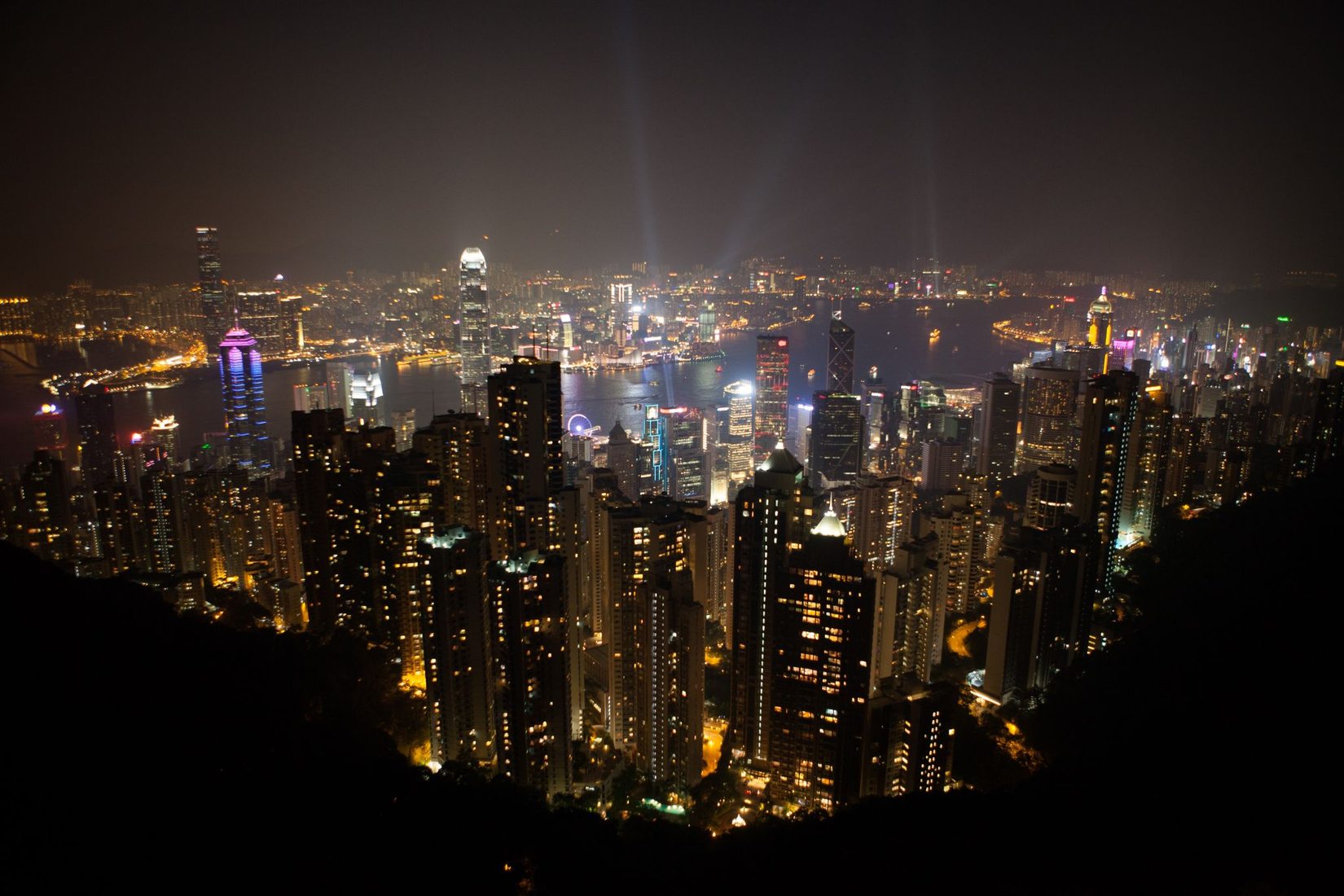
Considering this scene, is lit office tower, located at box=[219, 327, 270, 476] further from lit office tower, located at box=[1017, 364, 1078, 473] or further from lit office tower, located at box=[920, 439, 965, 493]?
lit office tower, located at box=[1017, 364, 1078, 473]

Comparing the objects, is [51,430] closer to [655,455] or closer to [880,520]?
[655,455]

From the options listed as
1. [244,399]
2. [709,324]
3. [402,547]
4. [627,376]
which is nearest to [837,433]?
[627,376]

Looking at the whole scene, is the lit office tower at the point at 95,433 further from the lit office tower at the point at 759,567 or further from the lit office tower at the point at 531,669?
the lit office tower at the point at 759,567

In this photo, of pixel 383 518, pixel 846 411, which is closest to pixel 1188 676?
pixel 383 518

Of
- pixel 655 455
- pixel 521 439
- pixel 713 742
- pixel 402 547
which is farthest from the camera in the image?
pixel 655 455

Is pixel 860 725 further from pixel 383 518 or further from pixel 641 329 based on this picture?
pixel 641 329

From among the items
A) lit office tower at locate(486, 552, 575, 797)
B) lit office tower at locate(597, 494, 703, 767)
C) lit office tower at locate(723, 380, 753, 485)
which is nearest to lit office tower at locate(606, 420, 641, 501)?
lit office tower at locate(723, 380, 753, 485)
